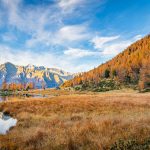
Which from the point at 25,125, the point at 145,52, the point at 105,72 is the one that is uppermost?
the point at 145,52

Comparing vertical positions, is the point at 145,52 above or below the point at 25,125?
above

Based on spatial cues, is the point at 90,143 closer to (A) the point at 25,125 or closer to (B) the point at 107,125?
(B) the point at 107,125

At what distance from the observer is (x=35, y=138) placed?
9.88 meters

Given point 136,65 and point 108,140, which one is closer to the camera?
point 108,140

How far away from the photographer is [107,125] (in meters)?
11.4

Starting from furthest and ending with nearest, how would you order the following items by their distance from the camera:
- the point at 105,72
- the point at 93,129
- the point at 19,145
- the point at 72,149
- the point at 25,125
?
the point at 105,72, the point at 25,125, the point at 93,129, the point at 19,145, the point at 72,149

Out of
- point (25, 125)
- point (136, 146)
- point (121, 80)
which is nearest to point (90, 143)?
point (136, 146)

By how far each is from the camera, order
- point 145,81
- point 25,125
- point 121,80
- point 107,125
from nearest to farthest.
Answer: point 107,125 < point 25,125 < point 145,81 < point 121,80

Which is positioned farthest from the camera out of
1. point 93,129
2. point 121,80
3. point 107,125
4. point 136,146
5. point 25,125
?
point 121,80

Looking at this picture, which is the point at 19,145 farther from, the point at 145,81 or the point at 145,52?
the point at 145,52

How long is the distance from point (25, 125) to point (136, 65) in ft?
447

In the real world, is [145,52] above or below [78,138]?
above

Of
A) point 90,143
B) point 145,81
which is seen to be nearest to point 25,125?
point 90,143

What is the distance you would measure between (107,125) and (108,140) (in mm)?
3438
